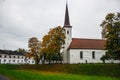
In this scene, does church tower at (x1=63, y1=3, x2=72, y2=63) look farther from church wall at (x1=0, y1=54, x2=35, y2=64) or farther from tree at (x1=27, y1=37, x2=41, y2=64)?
church wall at (x1=0, y1=54, x2=35, y2=64)

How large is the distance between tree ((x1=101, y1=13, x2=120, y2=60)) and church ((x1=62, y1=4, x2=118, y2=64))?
104 ft

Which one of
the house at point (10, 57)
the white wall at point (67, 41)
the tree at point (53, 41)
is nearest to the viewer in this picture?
the tree at point (53, 41)

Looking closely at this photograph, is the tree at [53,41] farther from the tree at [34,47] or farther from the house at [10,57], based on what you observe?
the house at [10,57]

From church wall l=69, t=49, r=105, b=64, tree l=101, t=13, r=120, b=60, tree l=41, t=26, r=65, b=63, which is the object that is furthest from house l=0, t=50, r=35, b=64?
tree l=101, t=13, r=120, b=60

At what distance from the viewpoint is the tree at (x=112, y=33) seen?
4534cm

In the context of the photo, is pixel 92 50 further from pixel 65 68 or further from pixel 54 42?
pixel 65 68

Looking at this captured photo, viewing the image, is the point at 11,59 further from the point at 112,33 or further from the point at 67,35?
the point at 112,33

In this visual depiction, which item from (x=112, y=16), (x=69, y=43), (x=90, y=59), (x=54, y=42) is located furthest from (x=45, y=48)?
(x=112, y=16)

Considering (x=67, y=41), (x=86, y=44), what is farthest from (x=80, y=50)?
(x=67, y=41)

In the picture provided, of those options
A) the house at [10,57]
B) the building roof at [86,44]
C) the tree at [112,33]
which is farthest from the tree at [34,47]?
the house at [10,57]

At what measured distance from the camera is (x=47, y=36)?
70875 millimetres

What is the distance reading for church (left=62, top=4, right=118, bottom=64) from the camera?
7881 cm

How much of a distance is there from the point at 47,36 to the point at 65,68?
16.3 meters

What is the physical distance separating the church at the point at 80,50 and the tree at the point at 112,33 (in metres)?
31.6
